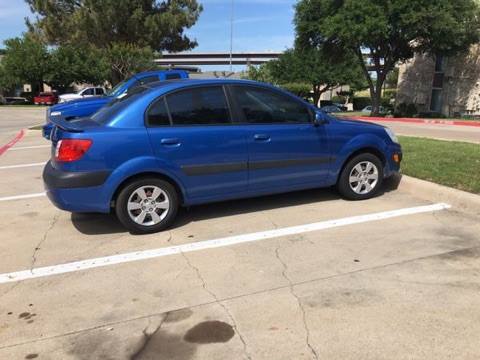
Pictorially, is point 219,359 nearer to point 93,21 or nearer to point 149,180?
point 149,180

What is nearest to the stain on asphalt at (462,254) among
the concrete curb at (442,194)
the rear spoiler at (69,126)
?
the concrete curb at (442,194)

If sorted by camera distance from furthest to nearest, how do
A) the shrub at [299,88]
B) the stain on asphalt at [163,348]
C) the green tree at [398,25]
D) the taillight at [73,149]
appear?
1. the shrub at [299,88]
2. the green tree at [398,25]
3. the taillight at [73,149]
4. the stain on asphalt at [163,348]

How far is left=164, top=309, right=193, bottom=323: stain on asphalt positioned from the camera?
3473mm

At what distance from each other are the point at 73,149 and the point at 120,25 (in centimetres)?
3564

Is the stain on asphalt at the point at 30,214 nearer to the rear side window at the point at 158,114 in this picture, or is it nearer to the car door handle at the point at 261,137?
the rear side window at the point at 158,114

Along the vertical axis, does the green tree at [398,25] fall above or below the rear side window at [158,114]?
above

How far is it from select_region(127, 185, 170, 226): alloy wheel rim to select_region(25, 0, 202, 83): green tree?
104 ft

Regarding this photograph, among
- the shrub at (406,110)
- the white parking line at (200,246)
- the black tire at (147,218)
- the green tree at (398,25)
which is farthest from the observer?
the shrub at (406,110)

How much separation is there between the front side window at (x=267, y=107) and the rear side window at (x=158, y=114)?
0.88 metres

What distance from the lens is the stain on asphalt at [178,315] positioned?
347 centimetres

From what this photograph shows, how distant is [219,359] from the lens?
2980 millimetres

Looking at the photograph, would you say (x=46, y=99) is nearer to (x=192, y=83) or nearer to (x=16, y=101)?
(x=16, y=101)

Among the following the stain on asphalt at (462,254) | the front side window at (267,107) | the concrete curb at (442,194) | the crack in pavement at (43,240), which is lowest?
the crack in pavement at (43,240)

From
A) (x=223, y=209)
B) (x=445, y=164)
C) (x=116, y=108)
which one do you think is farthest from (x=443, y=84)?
(x=116, y=108)
